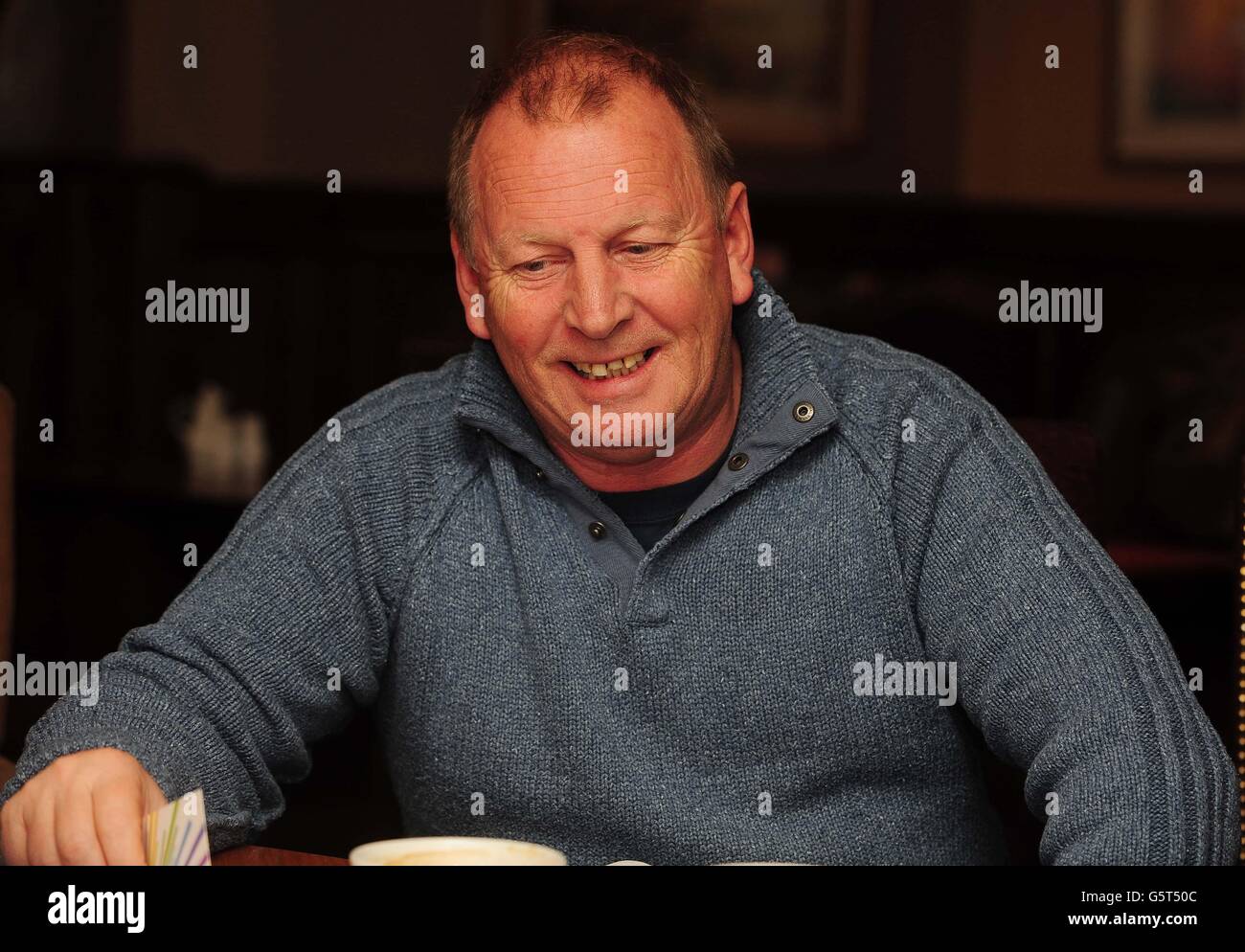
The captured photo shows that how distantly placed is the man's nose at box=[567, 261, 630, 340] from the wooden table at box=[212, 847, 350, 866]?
1.87 feet

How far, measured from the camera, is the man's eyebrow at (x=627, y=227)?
164cm

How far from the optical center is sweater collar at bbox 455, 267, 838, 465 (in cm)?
176

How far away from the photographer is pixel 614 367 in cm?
172

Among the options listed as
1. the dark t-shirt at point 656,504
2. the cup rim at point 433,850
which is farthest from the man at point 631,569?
the cup rim at point 433,850

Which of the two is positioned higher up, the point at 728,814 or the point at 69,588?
the point at 69,588

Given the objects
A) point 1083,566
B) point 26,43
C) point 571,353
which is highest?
point 26,43

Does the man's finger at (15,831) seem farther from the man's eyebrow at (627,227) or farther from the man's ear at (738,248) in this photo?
the man's ear at (738,248)

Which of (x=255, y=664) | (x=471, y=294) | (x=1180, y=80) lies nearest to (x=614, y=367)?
(x=471, y=294)

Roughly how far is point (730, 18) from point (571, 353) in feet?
13.4

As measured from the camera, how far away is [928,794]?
5.66ft

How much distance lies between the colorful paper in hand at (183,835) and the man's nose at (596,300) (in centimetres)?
64

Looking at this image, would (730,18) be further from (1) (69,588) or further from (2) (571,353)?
(2) (571,353)

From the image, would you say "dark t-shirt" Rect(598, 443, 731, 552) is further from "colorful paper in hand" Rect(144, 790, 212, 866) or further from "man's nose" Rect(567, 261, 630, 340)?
"colorful paper in hand" Rect(144, 790, 212, 866)
